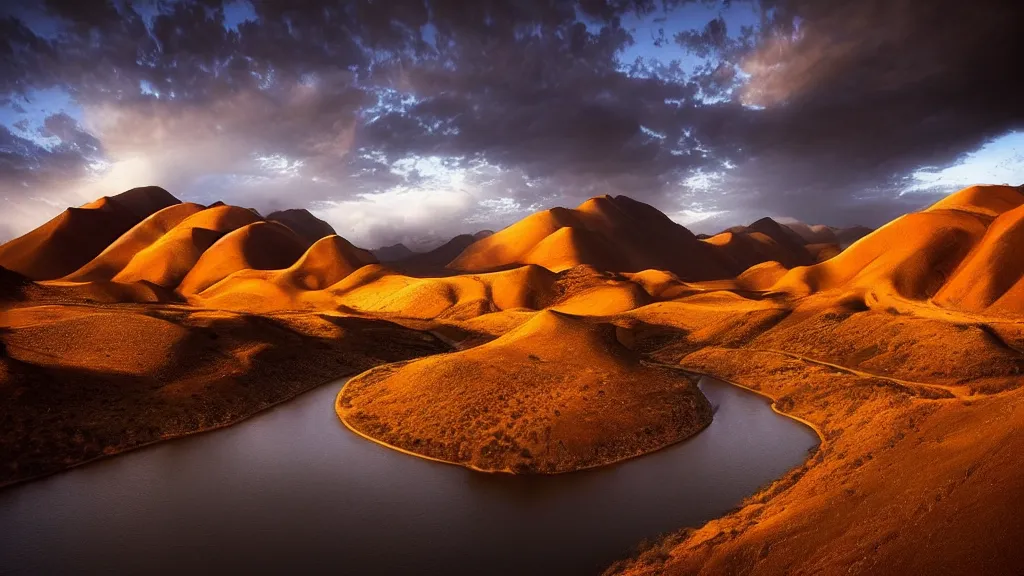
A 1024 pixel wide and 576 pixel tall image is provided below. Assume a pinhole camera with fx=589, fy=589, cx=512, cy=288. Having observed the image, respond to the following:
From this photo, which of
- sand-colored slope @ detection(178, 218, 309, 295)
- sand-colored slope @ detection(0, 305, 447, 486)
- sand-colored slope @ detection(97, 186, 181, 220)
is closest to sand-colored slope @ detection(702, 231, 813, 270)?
sand-colored slope @ detection(178, 218, 309, 295)

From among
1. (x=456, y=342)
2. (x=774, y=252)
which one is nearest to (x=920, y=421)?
(x=456, y=342)

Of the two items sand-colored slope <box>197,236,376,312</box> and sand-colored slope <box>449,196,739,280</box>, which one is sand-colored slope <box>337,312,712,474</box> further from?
sand-colored slope <box>449,196,739,280</box>

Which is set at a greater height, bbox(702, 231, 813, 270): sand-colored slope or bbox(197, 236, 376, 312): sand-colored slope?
bbox(702, 231, 813, 270): sand-colored slope

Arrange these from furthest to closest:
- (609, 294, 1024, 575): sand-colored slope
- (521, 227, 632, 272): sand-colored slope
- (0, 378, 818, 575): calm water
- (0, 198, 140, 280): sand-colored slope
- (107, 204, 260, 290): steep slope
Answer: (521, 227, 632, 272): sand-colored slope
(0, 198, 140, 280): sand-colored slope
(107, 204, 260, 290): steep slope
(0, 378, 818, 575): calm water
(609, 294, 1024, 575): sand-colored slope

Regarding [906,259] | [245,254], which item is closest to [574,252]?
[906,259]

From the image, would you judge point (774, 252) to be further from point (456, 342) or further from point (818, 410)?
point (818, 410)

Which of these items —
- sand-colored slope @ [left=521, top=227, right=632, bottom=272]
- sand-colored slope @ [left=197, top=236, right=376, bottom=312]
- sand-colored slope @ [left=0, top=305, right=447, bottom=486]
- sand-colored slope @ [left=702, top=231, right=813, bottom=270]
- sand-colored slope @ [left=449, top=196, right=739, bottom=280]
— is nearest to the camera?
sand-colored slope @ [left=0, top=305, right=447, bottom=486]

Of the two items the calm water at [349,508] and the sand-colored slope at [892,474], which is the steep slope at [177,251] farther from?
the sand-colored slope at [892,474]

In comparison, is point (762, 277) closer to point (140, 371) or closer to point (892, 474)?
point (892, 474)
